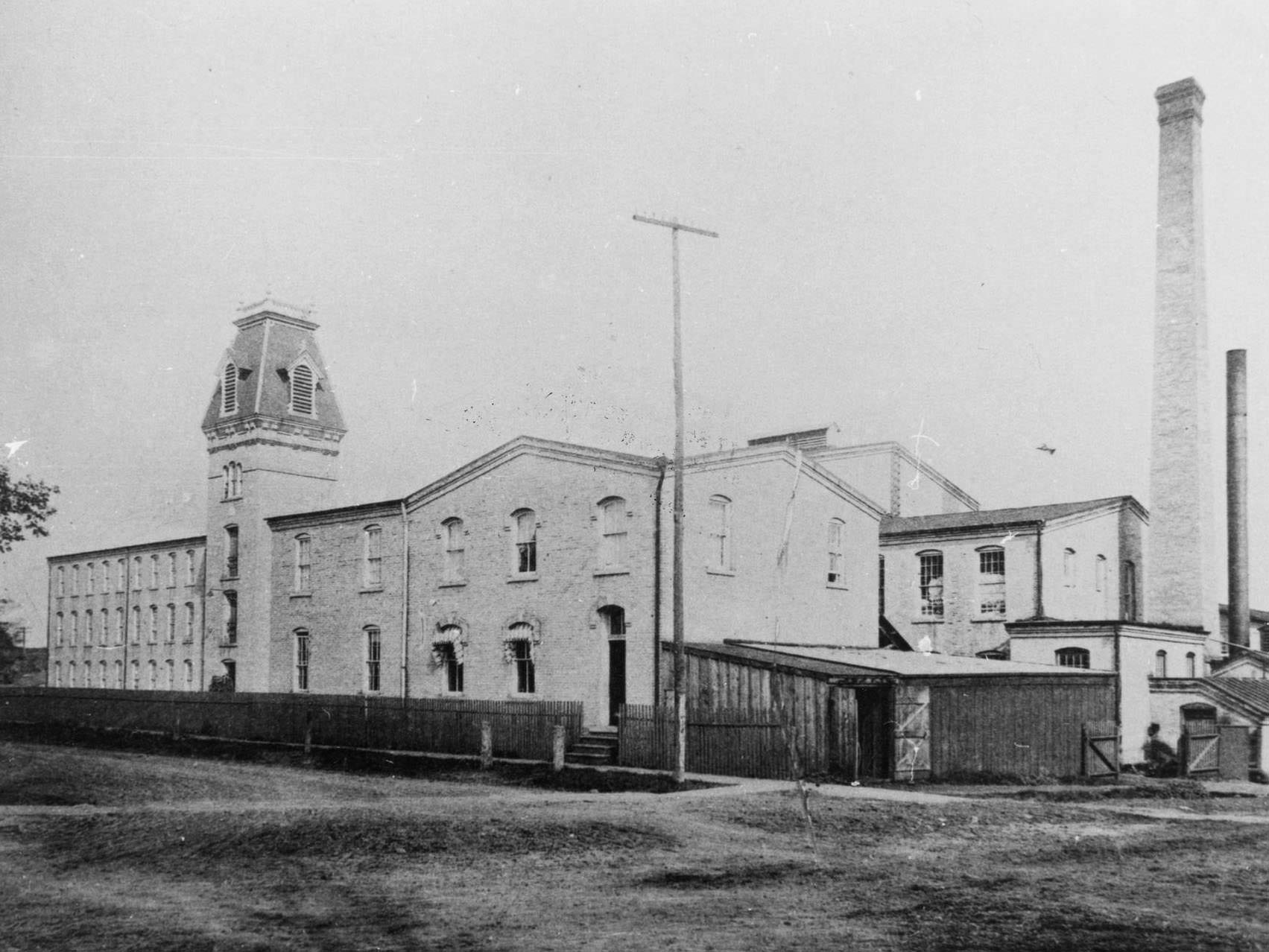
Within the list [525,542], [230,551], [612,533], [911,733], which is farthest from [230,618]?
[911,733]

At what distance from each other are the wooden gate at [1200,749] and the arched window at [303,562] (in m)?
23.8

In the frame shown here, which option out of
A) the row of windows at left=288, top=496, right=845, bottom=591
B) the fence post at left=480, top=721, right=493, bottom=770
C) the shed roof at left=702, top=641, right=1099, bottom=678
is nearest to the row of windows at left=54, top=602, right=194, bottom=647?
the row of windows at left=288, top=496, right=845, bottom=591

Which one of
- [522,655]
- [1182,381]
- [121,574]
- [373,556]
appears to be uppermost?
[1182,381]

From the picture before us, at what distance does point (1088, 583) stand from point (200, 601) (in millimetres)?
31081

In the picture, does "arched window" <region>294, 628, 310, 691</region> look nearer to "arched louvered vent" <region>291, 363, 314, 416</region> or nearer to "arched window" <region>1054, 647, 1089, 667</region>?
"arched louvered vent" <region>291, 363, 314, 416</region>

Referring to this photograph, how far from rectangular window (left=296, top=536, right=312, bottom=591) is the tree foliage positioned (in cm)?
840

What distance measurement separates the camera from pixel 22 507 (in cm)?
3716

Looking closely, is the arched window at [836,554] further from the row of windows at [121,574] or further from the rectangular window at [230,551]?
the row of windows at [121,574]

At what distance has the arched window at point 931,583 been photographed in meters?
36.5

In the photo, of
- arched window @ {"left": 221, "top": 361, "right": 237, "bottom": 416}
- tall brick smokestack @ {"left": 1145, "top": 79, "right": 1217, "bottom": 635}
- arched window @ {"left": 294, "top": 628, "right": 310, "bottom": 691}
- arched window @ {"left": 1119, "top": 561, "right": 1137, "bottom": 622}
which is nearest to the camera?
tall brick smokestack @ {"left": 1145, "top": 79, "right": 1217, "bottom": 635}

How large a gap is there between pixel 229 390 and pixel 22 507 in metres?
7.45

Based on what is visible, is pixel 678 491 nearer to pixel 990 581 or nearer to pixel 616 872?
pixel 616 872

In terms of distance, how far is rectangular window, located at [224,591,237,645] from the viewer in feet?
133

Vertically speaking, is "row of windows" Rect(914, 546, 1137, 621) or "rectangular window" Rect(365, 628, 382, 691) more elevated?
"row of windows" Rect(914, 546, 1137, 621)
